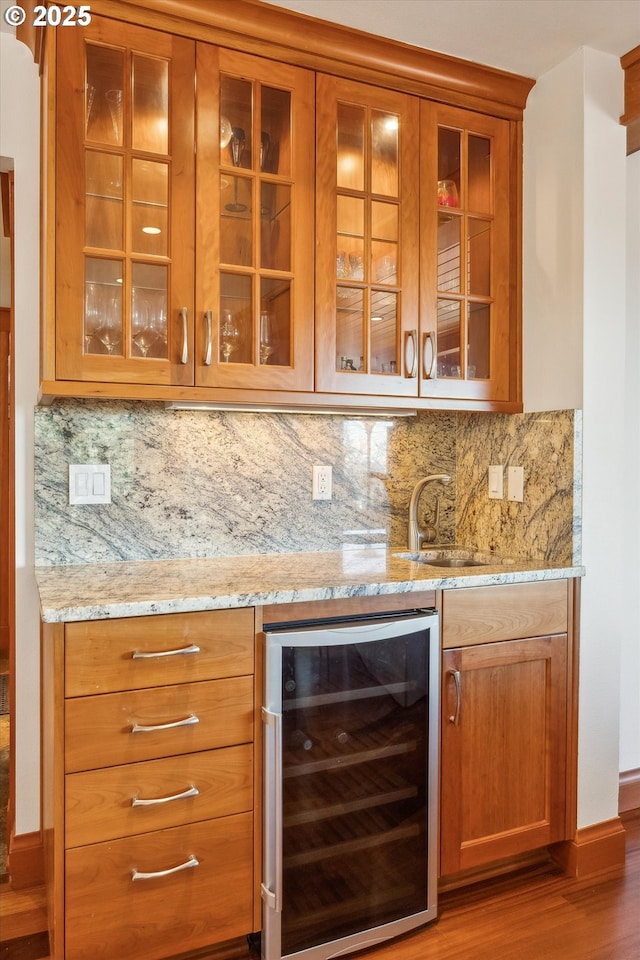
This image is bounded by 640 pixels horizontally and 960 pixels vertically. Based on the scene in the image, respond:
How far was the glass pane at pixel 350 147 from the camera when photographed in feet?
6.70

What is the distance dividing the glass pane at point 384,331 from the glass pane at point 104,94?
86cm

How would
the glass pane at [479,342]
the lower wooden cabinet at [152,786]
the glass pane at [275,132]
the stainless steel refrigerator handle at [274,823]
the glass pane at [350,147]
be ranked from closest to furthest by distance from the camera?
the lower wooden cabinet at [152,786] → the stainless steel refrigerator handle at [274,823] → the glass pane at [275,132] → the glass pane at [350,147] → the glass pane at [479,342]

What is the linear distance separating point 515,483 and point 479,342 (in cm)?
50

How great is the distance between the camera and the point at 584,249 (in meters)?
2.12

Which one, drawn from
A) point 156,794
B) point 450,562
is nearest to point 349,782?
point 156,794

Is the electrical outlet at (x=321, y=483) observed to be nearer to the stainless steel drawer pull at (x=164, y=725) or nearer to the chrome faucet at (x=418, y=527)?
the chrome faucet at (x=418, y=527)

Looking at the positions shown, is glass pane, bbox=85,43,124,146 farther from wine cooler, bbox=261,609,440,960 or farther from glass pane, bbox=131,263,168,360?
wine cooler, bbox=261,609,440,960

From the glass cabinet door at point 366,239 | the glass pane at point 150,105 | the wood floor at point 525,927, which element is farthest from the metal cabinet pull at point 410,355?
the wood floor at point 525,927

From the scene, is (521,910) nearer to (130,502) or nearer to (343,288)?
(130,502)

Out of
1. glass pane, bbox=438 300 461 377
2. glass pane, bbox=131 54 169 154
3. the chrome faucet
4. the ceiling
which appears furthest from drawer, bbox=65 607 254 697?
the ceiling

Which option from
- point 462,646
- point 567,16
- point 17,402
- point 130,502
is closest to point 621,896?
point 462,646

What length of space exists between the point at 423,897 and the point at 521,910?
0.33 meters

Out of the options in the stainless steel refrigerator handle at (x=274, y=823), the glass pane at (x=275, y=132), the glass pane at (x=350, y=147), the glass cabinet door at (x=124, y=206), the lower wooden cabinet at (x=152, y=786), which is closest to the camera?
the lower wooden cabinet at (x=152, y=786)

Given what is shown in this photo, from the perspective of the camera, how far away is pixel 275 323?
1972 mm
